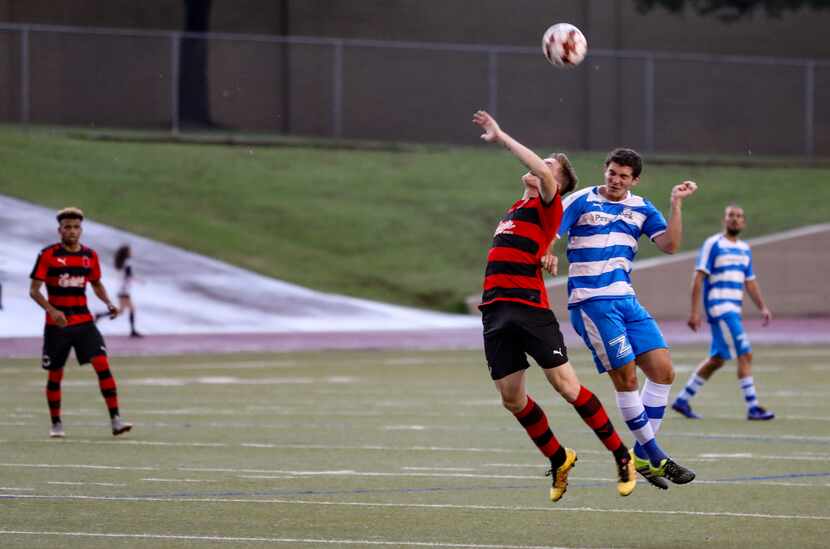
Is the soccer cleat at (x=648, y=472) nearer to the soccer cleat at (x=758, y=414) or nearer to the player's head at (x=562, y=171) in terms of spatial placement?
the player's head at (x=562, y=171)

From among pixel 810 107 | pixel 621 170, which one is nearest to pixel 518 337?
pixel 621 170

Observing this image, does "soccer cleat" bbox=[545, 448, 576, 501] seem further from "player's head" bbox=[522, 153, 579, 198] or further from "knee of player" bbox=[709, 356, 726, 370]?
"knee of player" bbox=[709, 356, 726, 370]

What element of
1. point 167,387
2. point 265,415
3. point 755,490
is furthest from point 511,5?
point 755,490

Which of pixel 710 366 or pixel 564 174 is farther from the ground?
pixel 564 174

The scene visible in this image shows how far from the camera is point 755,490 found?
10.7 metres

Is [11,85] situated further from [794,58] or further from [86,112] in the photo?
[794,58]

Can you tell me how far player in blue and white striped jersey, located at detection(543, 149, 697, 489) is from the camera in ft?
32.8

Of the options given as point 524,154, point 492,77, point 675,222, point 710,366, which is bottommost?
point 710,366

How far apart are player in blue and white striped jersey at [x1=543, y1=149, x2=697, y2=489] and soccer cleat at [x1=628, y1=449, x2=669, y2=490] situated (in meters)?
0.11

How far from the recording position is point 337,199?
41.1 m

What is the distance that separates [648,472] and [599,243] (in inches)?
58.9

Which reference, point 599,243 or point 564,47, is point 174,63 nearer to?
point 564,47

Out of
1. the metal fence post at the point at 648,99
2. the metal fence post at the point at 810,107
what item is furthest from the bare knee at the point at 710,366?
the metal fence post at the point at 810,107

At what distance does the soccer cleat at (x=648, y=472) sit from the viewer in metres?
9.53
